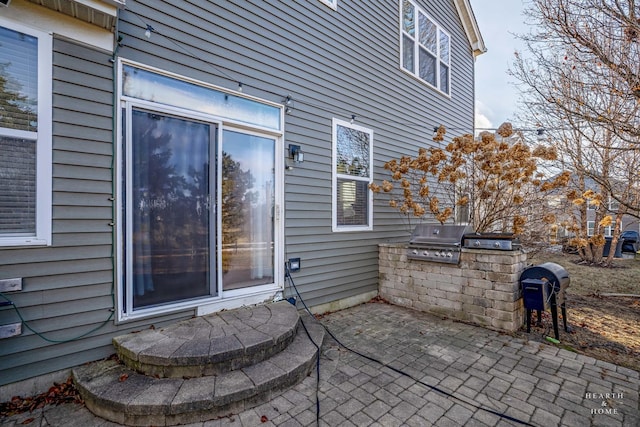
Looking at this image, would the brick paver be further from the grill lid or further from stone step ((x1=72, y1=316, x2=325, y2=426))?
the grill lid

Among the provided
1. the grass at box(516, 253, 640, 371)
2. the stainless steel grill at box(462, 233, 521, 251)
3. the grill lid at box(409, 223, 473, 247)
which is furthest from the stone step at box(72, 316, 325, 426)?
the grass at box(516, 253, 640, 371)

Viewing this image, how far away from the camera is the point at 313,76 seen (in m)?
4.55

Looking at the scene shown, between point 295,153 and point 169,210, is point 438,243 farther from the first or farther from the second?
point 169,210

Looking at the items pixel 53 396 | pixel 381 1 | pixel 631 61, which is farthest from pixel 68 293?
pixel 631 61

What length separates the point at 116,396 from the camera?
2.18 metres

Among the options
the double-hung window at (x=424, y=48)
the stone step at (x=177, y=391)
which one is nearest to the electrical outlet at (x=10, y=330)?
the stone step at (x=177, y=391)

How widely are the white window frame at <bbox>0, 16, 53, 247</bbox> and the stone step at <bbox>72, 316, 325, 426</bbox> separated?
1172 millimetres

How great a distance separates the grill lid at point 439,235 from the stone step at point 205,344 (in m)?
2.44

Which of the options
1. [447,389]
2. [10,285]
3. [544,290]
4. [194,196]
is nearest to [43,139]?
[10,285]

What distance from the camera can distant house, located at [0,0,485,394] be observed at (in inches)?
96.2

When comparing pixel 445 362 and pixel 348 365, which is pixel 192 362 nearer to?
pixel 348 365

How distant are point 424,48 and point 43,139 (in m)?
7.09

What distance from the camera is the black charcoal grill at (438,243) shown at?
4.35m

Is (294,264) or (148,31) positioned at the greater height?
(148,31)
